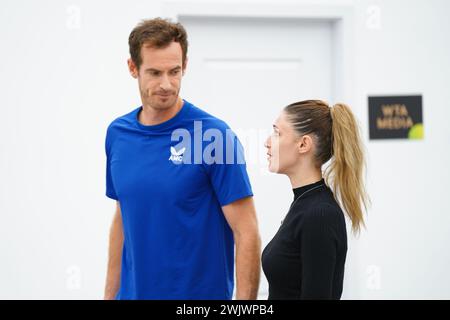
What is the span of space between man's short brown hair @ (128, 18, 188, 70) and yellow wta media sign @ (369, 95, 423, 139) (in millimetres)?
1668

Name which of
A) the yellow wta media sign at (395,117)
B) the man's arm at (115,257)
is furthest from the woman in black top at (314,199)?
the yellow wta media sign at (395,117)

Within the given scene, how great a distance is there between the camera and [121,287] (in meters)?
1.83

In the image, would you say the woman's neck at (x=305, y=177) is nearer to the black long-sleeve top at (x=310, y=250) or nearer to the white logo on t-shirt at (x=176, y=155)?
the black long-sleeve top at (x=310, y=250)

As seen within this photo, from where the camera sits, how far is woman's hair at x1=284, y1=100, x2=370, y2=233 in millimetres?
1592

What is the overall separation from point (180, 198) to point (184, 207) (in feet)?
0.10

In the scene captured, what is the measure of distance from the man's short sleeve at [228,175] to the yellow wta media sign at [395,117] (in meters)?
1.66

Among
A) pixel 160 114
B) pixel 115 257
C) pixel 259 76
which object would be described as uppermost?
pixel 259 76

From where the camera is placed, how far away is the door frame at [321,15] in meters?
3.01

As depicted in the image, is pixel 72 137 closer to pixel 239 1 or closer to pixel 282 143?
pixel 239 1

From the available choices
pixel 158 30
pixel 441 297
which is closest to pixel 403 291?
pixel 441 297

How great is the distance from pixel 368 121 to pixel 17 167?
1.80 m

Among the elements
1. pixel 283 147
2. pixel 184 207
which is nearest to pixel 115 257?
pixel 184 207

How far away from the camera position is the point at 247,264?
5.43 ft

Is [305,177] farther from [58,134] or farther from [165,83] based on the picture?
[58,134]
